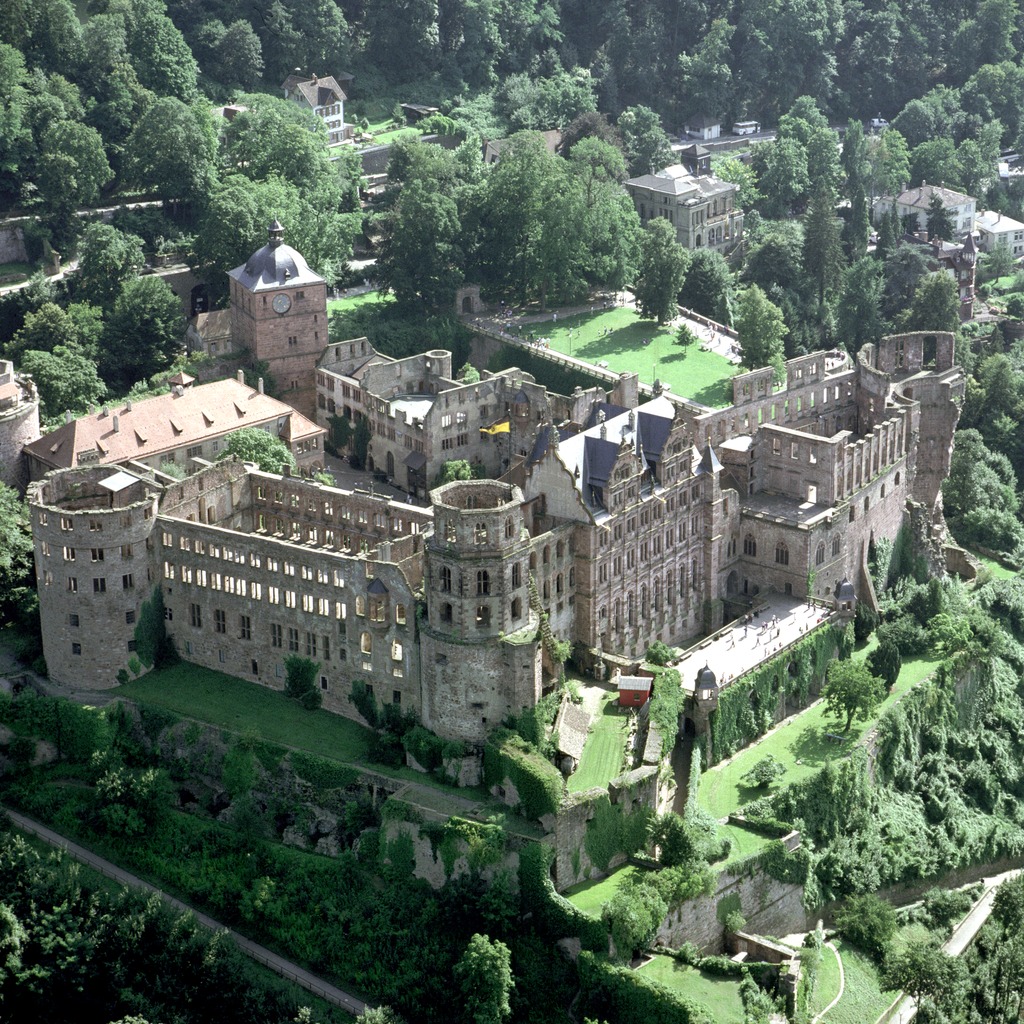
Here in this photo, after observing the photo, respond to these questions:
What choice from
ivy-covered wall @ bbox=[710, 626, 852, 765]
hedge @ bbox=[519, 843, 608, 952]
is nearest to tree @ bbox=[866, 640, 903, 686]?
ivy-covered wall @ bbox=[710, 626, 852, 765]

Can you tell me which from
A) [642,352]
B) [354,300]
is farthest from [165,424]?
[642,352]

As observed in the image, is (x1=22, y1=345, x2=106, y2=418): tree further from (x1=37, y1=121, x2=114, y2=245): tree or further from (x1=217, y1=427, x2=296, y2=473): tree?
(x1=37, y1=121, x2=114, y2=245): tree

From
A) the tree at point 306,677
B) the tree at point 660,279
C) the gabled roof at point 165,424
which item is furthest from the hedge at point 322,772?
the tree at point 660,279

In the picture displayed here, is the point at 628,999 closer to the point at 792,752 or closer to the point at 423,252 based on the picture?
the point at 792,752

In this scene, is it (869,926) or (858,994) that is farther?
(869,926)

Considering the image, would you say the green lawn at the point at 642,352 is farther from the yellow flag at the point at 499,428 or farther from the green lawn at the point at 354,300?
the yellow flag at the point at 499,428

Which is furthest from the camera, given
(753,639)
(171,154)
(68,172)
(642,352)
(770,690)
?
(171,154)

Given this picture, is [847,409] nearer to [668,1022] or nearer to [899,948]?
[899,948]
